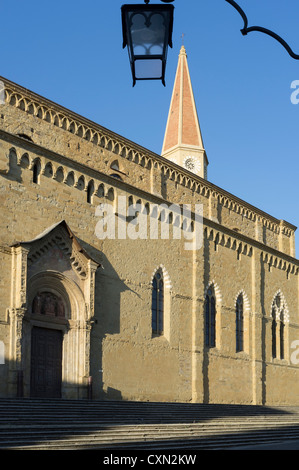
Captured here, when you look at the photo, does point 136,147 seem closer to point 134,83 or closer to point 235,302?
point 235,302

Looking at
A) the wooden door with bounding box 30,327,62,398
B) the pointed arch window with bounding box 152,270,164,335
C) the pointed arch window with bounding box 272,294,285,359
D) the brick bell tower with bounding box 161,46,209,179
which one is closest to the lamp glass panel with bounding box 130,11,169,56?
the wooden door with bounding box 30,327,62,398

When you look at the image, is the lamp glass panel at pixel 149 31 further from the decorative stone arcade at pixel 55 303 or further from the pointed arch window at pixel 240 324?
the pointed arch window at pixel 240 324

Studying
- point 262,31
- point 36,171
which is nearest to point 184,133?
point 36,171

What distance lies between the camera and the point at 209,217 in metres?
28.3

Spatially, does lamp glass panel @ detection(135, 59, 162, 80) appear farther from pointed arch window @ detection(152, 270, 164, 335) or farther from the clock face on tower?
the clock face on tower

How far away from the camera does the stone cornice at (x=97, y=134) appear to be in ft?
67.2

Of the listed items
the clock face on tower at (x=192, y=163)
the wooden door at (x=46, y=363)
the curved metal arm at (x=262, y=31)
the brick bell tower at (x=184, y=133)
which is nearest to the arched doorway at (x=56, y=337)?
the wooden door at (x=46, y=363)

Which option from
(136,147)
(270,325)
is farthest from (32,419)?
(270,325)

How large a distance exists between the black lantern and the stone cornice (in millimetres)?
15848

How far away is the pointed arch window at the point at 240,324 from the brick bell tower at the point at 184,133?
897 cm

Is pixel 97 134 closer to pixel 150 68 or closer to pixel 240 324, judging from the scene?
pixel 240 324

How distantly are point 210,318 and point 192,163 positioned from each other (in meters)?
12.1

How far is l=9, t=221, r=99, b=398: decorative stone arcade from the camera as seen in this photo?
17.6 metres

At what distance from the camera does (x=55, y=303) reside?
63.0ft
